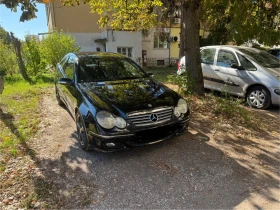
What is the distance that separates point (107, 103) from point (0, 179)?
6.22ft

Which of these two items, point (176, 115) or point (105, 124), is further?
point (176, 115)

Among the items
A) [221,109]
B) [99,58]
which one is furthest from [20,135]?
[221,109]

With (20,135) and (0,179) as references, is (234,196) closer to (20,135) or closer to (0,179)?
(0,179)

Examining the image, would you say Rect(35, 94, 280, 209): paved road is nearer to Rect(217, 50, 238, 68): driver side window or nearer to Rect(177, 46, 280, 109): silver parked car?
Rect(177, 46, 280, 109): silver parked car

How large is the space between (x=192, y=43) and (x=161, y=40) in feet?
52.0

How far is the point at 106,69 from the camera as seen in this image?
15.1 ft

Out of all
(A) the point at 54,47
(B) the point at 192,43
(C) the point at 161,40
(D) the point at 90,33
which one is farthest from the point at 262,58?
(D) the point at 90,33

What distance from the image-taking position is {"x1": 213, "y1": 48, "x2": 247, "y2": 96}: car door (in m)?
6.56

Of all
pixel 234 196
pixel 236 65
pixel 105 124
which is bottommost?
pixel 234 196

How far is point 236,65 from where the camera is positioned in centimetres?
662

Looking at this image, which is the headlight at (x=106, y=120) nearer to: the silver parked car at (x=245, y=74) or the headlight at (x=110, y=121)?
the headlight at (x=110, y=121)

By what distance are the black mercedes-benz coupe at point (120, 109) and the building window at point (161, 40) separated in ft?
56.4

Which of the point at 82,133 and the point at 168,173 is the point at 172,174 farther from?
the point at 82,133

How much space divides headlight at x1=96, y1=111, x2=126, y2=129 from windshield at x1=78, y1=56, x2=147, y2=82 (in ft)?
4.20
